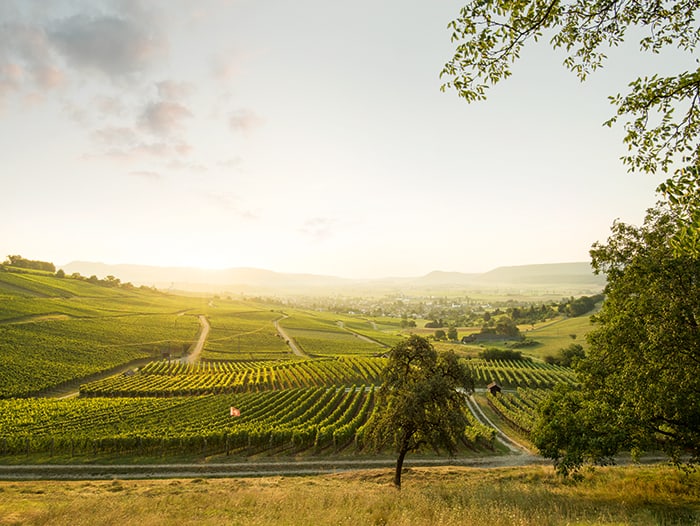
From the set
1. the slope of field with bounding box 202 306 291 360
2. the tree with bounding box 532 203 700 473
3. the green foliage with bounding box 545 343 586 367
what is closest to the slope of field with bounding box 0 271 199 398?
the slope of field with bounding box 202 306 291 360

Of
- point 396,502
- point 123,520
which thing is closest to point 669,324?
point 396,502

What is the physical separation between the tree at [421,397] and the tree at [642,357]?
543 centimetres

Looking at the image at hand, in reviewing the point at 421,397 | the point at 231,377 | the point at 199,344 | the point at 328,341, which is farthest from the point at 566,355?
the point at 199,344

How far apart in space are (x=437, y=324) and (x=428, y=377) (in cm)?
15669

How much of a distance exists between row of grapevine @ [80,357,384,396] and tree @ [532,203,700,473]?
59.5 meters

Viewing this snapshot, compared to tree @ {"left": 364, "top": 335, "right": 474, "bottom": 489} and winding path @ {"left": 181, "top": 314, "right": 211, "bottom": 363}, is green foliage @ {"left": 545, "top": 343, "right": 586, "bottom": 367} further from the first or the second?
winding path @ {"left": 181, "top": 314, "right": 211, "bottom": 363}

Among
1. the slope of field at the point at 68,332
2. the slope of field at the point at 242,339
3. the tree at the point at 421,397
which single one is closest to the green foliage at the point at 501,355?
the slope of field at the point at 242,339

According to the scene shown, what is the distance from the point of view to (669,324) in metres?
11.0

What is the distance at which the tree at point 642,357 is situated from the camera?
11289mm

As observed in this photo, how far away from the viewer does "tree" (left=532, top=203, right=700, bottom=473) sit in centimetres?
1129

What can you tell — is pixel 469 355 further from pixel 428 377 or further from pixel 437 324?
pixel 428 377

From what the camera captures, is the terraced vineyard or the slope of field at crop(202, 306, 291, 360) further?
the terraced vineyard

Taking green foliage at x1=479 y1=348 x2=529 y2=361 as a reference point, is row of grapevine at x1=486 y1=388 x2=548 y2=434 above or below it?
above

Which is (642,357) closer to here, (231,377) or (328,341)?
(231,377)
